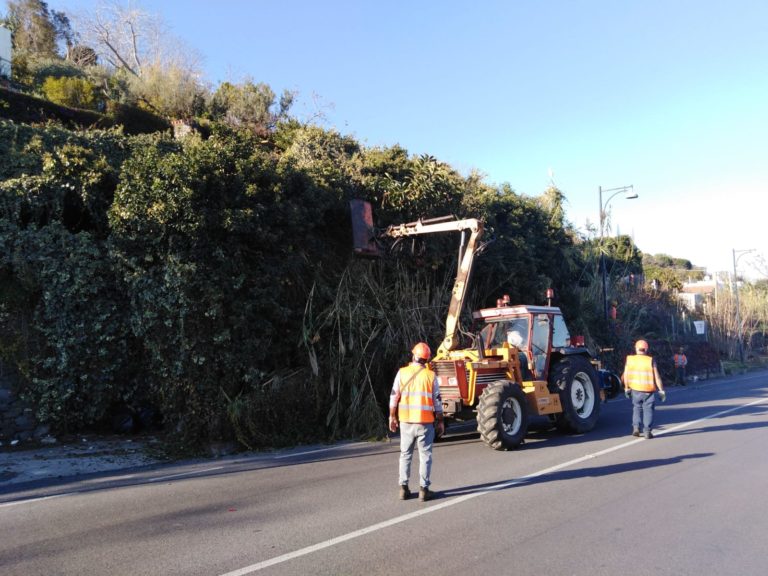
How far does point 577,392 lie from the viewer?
12.2 m

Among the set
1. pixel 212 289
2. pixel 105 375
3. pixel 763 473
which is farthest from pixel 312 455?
pixel 763 473

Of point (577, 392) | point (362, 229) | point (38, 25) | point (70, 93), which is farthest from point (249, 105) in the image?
point (38, 25)

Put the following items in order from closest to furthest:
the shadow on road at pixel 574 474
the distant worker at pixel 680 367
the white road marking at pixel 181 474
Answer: the shadow on road at pixel 574 474 → the white road marking at pixel 181 474 → the distant worker at pixel 680 367

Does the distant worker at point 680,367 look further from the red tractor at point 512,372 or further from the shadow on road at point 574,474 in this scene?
the shadow on road at point 574,474

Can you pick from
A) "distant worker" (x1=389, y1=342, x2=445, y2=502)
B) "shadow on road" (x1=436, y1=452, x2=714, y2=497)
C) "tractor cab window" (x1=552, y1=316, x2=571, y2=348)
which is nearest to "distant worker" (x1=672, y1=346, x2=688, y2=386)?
"tractor cab window" (x1=552, y1=316, x2=571, y2=348)

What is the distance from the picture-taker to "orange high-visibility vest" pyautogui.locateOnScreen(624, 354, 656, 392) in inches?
422

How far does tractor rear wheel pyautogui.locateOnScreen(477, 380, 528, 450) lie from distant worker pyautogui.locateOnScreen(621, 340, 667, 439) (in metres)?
2.14

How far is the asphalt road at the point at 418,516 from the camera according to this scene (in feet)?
16.6

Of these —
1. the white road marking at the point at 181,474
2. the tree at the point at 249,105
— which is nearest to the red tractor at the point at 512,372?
the white road marking at the point at 181,474

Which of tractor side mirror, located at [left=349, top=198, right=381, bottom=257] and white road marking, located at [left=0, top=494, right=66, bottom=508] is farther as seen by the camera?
tractor side mirror, located at [left=349, top=198, right=381, bottom=257]

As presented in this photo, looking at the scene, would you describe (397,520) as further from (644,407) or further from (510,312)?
(644,407)

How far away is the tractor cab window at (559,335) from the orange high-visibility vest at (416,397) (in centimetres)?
564

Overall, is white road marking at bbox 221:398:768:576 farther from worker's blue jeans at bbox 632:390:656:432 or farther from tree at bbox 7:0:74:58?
tree at bbox 7:0:74:58

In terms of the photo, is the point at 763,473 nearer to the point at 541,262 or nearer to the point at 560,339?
the point at 560,339
